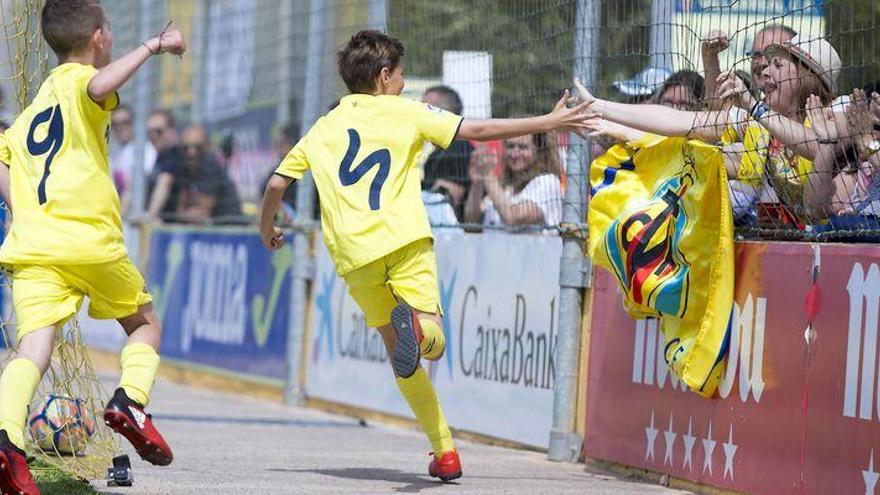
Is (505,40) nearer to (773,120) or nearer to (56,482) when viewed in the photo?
(773,120)

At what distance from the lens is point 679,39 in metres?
7.14

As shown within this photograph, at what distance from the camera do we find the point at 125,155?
1647 centimetres

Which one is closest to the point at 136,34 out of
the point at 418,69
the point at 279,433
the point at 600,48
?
the point at 418,69

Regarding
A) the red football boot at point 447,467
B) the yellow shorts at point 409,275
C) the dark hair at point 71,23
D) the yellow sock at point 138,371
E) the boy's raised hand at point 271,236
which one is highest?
the dark hair at point 71,23

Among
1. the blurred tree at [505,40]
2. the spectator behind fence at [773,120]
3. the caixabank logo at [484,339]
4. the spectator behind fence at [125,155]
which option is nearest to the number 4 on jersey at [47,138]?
the spectator behind fence at [773,120]

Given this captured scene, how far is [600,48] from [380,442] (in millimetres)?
2489

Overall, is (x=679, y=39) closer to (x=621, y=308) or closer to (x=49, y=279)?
A: (x=621, y=308)

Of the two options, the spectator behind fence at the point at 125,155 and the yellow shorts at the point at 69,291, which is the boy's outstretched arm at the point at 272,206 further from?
the spectator behind fence at the point at 125,155

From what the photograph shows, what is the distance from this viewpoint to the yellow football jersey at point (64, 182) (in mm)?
5824

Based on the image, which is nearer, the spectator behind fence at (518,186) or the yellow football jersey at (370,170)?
the yellow football jersey at (370,170)

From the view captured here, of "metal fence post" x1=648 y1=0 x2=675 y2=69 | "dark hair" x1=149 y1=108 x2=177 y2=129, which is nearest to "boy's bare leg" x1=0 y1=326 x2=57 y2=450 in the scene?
"metal fence post" x1=648 y1=0 x2=675 y2=69

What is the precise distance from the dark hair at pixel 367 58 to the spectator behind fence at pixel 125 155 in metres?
8.40

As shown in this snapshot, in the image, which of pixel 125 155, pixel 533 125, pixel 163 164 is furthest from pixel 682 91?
pixel 125 155

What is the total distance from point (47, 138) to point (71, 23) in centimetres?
43
